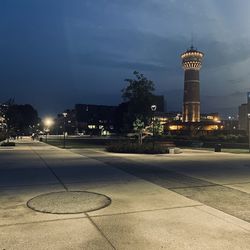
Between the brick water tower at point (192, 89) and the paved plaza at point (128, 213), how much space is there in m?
102

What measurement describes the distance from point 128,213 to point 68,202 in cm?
185

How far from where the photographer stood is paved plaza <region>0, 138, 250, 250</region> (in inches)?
232

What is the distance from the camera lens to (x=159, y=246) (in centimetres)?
564

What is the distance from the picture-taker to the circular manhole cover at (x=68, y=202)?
792 centimetres

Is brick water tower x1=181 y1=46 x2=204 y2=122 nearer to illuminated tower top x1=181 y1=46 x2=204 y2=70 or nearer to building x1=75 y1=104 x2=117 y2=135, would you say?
illuminated tower top x1=181 y1=46 x2=204 y2=70

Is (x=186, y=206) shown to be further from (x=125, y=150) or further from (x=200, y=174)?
(x=125, y=150)

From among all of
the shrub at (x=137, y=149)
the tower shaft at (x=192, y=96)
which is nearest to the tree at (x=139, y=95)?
the shrub at (x=137, y=149)

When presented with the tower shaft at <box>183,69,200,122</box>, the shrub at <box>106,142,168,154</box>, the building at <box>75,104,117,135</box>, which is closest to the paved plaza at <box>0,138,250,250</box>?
the shrub at <box>106,142,168,154</box>

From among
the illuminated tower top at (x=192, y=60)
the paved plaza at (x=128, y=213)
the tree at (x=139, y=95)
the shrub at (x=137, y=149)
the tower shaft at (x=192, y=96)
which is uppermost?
the illuminated tower top at (x=192, y=60)

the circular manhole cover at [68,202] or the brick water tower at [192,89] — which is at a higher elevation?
the brick water tower at [192,89]

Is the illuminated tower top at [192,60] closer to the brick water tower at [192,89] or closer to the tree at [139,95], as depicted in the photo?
the brick water tower at [192,89]

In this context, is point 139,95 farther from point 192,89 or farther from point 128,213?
point 192,89

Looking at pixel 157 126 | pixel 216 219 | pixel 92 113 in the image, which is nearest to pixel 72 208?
pixel 216 219

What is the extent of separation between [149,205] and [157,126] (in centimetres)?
5258
